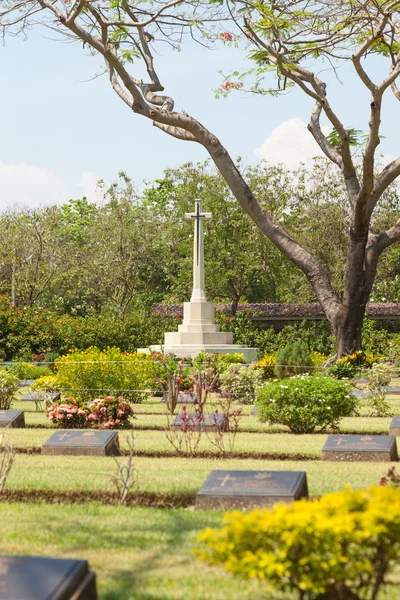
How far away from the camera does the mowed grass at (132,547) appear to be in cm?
478

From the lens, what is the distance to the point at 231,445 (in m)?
11.0

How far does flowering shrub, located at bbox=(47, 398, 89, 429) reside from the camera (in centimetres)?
1324

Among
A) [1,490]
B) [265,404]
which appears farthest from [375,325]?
[1,490]

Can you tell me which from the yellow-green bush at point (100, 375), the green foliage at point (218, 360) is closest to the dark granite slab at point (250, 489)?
the yellow-green bush at point (100, 375)

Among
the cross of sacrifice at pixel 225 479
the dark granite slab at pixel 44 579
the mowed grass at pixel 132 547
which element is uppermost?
the dark granite slab at pixel 44 579

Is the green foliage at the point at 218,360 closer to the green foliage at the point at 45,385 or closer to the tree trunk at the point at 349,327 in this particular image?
the tree trunk at the point at 349,327

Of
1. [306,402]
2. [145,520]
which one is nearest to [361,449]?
[306,402]

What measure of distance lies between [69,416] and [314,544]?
9759 mm

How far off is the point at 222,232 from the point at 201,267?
384 inches

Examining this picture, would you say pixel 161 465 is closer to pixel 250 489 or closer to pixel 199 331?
pixel 250 489

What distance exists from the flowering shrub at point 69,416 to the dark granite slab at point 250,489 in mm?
6523

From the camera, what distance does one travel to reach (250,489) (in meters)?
6.70

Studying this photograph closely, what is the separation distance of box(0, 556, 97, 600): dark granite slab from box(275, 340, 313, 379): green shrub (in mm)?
16440

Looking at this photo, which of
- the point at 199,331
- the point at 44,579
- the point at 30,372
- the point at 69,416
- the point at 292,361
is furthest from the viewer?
the point at 199,331
